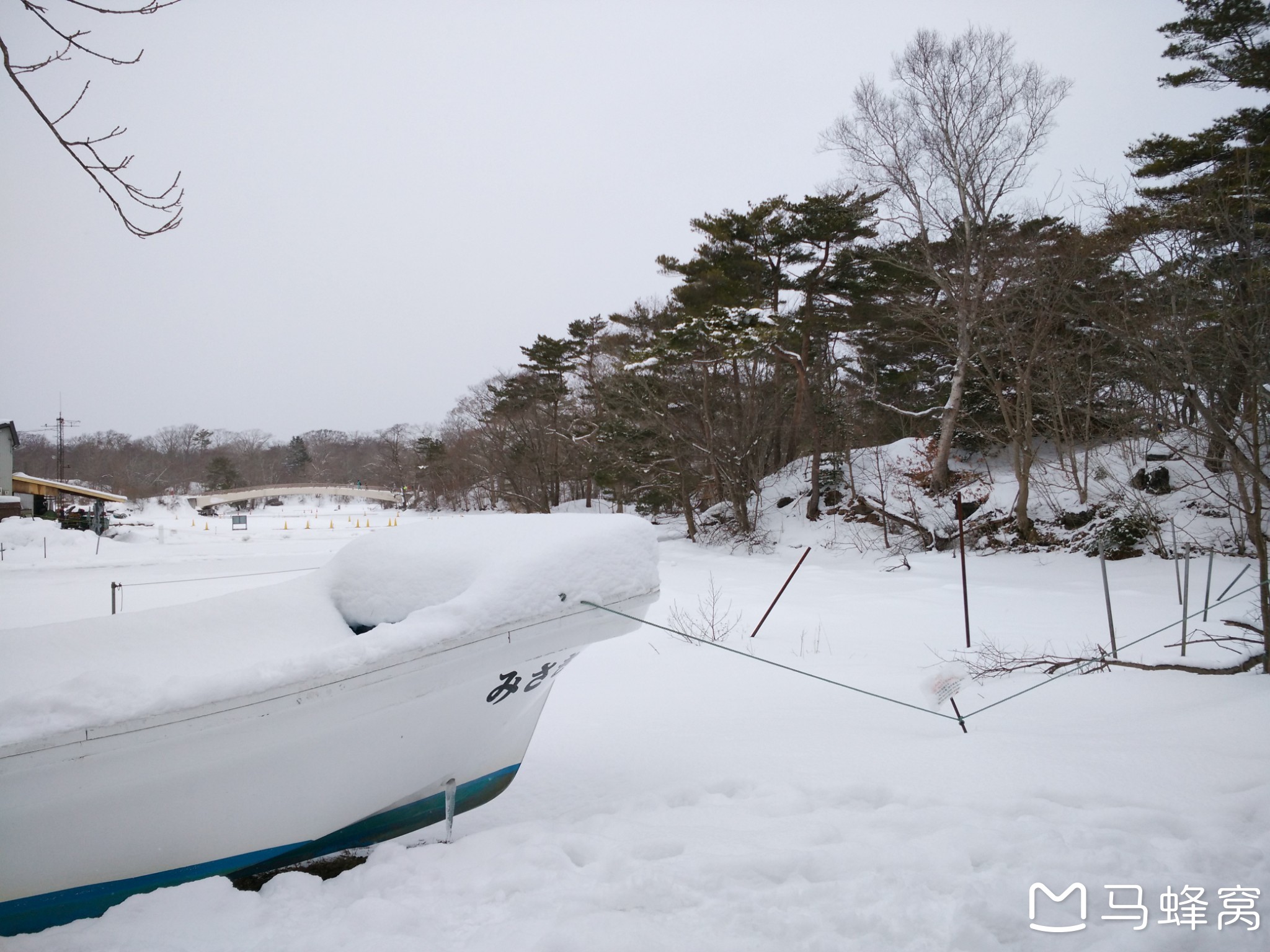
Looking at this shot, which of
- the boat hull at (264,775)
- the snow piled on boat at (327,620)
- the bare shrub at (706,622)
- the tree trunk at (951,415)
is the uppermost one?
the tree trunk at (951,415)

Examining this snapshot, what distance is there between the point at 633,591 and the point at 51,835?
7.23 feet

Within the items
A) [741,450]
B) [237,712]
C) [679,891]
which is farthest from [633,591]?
[741,450]

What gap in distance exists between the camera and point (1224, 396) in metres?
4.98

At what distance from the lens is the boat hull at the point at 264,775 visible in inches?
→ 79.1

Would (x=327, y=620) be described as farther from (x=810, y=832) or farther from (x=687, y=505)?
(x=687, y=505)

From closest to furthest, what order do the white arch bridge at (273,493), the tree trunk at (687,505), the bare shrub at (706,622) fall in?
the bare shrub at (706,622)
the tree trunk at (687,505)
the white arch bridge at (273,493)

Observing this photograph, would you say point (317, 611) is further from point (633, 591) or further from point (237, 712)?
point (633, 591)

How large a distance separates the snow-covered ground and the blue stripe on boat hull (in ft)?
0.18

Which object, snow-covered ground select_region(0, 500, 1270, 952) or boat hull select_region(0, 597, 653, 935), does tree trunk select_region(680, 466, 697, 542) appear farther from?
boat hull select_region(0, 597, 653, 935)

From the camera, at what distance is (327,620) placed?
3424 mm

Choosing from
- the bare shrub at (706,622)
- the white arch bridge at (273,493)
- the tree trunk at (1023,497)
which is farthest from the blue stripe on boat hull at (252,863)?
the white arch bridge at (273,493)

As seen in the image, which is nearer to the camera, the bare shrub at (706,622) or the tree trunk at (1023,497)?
the bare shrub at (706,622)

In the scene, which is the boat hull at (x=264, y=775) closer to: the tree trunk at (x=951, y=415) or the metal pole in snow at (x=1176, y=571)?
the metal pole in snow at (x=1176, y=571)

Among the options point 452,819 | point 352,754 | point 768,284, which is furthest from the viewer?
point 768,284
